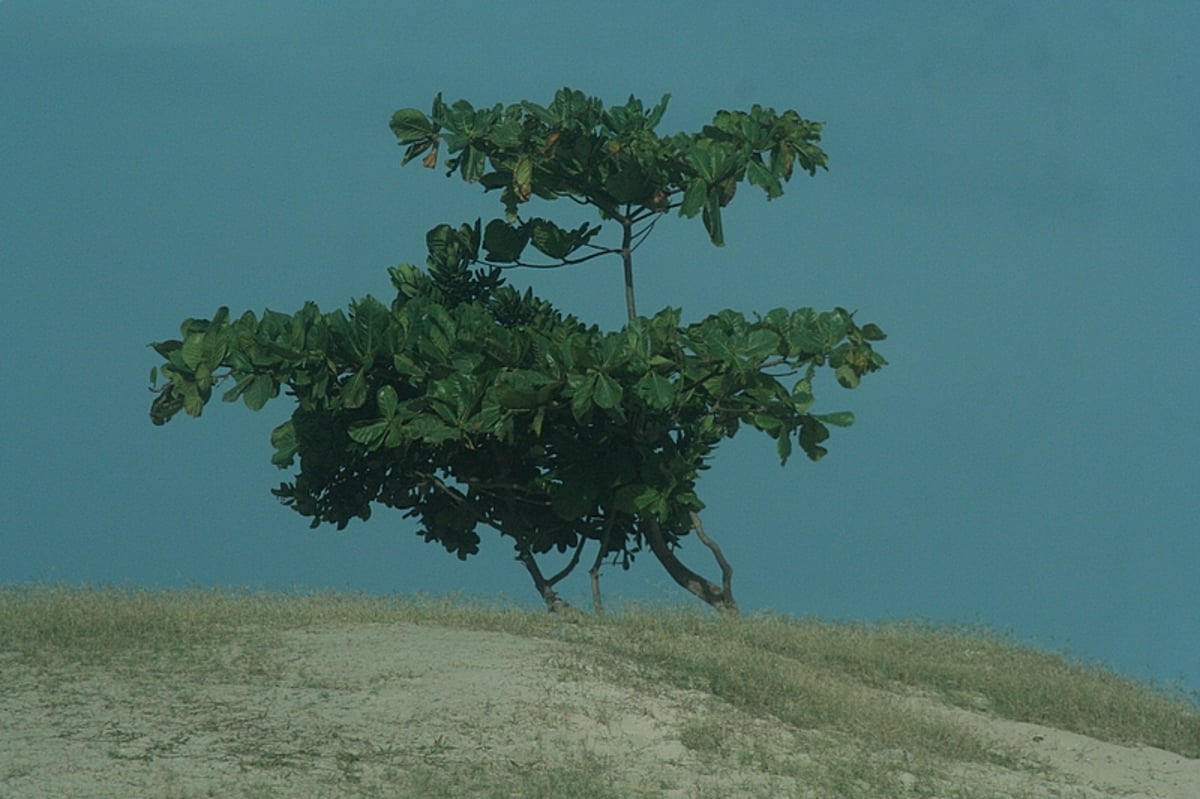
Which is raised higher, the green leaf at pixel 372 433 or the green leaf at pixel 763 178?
the green leaf at pixel 763 178

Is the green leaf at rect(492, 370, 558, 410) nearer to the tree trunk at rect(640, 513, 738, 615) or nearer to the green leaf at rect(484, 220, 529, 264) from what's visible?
the tree trunk at rect(640, 513, 738, 615)

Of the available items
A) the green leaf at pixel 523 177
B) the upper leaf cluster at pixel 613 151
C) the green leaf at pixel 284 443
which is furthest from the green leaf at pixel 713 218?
the green leaf at pixel 284 443

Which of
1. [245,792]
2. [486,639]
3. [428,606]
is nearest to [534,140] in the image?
[428,606]

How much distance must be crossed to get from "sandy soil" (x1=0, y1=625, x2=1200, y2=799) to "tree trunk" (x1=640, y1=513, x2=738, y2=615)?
5477mm

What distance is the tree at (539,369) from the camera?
54.0 feet

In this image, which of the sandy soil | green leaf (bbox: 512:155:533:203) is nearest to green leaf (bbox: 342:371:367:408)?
green leaf (bbox: 512:155:533:203)

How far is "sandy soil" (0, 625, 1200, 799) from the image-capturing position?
986 cm

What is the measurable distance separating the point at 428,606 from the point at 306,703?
14.1ft

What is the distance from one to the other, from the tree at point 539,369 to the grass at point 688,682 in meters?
2.06

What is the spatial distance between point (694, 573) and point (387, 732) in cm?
879

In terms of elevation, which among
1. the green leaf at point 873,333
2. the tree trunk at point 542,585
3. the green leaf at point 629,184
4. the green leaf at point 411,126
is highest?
the green leaf at point 411,126

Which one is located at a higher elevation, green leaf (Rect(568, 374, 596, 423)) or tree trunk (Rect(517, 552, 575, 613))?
green leaf (Rect(568, 374, 596, 423))

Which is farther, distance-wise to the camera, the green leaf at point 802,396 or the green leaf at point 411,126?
the green leaf at point 411,126

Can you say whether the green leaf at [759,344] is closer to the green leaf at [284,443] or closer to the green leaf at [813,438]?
the green leaf at [813,438]
